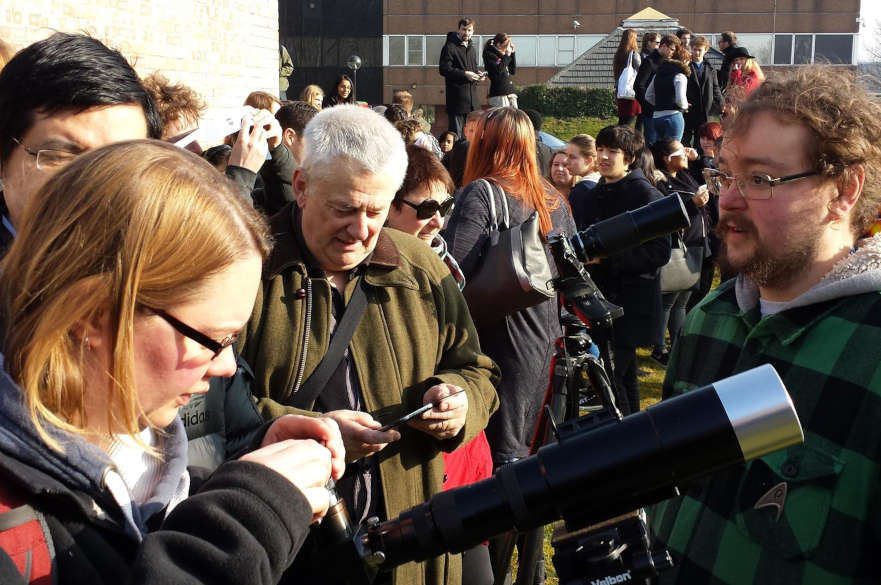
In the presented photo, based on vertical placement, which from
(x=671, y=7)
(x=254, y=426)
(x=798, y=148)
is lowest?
(x=254, y=426)

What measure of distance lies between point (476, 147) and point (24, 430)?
3577 millimetres

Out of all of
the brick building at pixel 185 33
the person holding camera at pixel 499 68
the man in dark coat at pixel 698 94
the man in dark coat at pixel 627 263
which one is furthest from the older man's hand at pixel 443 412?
the person holding camera at pixel 499 68

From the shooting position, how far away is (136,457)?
1484mm

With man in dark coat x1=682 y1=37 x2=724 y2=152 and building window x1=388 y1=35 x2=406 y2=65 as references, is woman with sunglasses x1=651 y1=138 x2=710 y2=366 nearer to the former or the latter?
man in dark coat x1=682 y1=37 x2=724 y2=152

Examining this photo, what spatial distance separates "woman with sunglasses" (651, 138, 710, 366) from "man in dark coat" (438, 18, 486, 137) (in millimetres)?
6487

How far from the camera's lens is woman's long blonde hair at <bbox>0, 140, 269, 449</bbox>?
4.13 feet

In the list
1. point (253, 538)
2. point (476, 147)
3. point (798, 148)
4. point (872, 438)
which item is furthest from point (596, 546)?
point (476, 147)

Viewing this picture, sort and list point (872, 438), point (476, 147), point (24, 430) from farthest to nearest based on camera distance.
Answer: point (476, 147) < point (872, 438) < point (24, 430)

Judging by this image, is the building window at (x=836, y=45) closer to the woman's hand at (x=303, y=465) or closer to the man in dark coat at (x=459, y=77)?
the man in dark coat at (x=459, y=77)

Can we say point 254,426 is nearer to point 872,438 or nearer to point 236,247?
point 236,247

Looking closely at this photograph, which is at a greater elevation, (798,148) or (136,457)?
(798,148)

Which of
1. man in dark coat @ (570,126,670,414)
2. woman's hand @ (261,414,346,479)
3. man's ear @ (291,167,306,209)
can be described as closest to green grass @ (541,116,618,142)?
man in dark coat @ (570,126,670,414)

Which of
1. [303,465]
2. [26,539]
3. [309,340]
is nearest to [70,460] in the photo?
[26,539]

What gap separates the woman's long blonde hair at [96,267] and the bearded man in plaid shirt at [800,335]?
133cm
